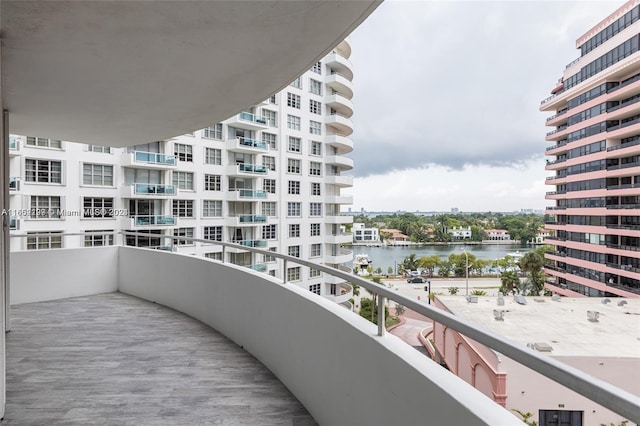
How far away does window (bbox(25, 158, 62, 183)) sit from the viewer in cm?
1833

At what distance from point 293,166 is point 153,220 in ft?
41.8

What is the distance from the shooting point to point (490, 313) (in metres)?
3.92

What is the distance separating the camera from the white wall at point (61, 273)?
585cm

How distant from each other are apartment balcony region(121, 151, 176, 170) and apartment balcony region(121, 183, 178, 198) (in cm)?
117

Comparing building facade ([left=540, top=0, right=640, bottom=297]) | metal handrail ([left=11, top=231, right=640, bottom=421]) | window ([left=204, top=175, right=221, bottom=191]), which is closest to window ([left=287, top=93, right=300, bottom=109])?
window ([left=204, top=175, right=221, bottom=191])

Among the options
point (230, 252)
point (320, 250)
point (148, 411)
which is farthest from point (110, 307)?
point (320, 250)

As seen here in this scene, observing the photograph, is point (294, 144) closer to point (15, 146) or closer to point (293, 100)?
point (293, 100)

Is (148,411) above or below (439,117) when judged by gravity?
below

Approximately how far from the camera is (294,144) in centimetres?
3128

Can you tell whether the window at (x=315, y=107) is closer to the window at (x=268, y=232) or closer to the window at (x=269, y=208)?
the window at (x=269, y=208)

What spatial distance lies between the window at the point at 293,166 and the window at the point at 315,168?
1236 mm

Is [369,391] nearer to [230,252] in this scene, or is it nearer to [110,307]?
[110,307]

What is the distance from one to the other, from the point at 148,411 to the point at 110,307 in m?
3.43

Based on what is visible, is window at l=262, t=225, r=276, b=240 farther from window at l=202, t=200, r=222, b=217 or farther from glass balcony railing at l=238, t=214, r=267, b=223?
window at l=202, t=200, r=222, b=217
